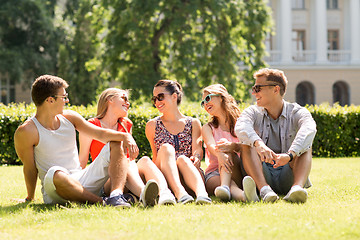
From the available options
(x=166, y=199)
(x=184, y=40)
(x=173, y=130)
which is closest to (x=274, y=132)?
(x=173, y=130)

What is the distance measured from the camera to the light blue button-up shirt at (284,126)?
15.2ft

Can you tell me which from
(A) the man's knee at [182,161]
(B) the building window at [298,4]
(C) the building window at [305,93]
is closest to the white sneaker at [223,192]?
(A) the man's knee at [182,161]

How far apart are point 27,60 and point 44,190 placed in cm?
2335

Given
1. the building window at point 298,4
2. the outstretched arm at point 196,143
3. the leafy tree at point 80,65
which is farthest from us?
the building window at point 298,4

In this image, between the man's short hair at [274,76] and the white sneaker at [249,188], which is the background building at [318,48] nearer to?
the man's short hair at [274,76]

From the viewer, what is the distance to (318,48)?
35.1 meters

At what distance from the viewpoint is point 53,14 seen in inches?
1133

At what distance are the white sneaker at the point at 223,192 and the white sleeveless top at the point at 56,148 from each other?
57.2 inches

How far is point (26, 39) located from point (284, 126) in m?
25.3

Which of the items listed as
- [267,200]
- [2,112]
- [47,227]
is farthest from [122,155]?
[2,112]

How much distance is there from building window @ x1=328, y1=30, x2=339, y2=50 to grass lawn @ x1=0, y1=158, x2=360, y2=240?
33920 millimetres

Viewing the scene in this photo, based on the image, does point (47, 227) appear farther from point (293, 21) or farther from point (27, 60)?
point (293, 21)

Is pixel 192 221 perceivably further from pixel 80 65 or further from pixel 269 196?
pixel 80 65

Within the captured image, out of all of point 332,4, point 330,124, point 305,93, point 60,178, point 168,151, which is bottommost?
point 305,93
